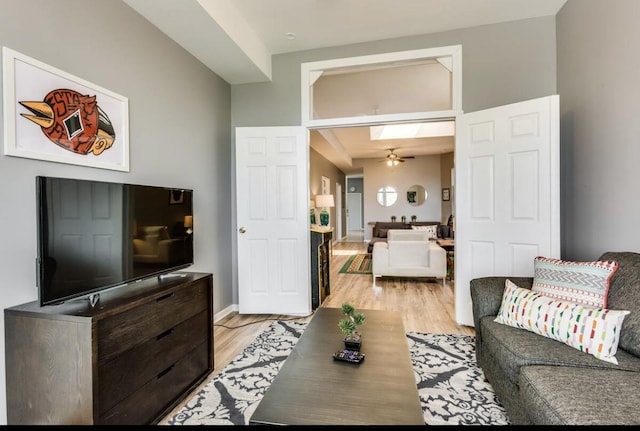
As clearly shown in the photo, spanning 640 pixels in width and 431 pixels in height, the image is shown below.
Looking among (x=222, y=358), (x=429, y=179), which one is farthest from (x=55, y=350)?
(x=429, y=179)

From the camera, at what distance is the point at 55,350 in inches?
53.2

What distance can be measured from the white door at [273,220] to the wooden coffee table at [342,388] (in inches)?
61.6

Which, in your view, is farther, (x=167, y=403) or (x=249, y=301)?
(x=249, y=301)

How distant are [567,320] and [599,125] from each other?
1615 mm

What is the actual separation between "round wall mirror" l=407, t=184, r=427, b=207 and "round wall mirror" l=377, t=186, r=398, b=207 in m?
0.42

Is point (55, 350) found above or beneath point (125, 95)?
beneath

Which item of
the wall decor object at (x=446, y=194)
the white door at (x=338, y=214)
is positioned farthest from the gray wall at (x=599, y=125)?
the white door at (x=338, y=214)

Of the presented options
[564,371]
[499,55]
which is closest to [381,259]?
[499,55]

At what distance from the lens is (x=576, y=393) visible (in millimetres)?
1156

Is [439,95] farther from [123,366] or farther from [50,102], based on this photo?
[123,366]

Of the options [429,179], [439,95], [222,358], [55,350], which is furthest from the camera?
[429,179]

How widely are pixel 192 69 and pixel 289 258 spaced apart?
83.1 inches

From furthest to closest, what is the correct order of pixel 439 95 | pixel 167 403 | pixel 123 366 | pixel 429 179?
pixel 429 179 → pixel 439 95 → pixel 167 403 → pixel 123 366

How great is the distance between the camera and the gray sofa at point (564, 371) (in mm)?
1086
